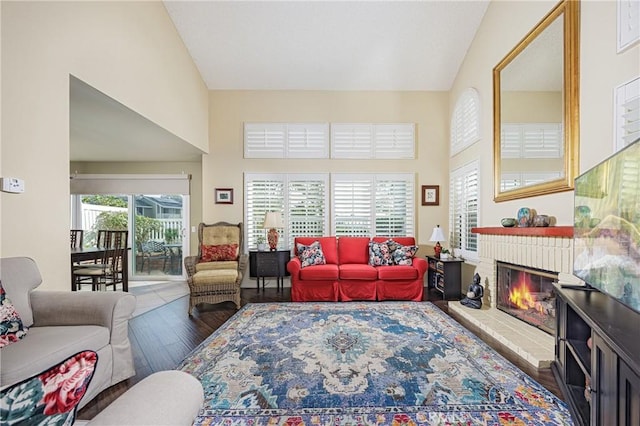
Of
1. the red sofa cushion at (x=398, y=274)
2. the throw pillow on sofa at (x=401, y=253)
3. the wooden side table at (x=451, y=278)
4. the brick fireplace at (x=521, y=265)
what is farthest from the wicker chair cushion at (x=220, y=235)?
the brick fireplace at (x=521, y=265)

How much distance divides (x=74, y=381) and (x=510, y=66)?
4496 mm

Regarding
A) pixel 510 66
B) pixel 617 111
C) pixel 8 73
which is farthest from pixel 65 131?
pixel 510 66

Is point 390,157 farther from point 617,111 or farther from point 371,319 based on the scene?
point 617,111

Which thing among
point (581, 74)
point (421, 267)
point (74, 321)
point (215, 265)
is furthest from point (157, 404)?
point (421, 267)

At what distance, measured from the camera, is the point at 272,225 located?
484 cm

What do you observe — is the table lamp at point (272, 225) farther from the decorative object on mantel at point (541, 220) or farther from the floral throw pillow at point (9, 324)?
the decorative object on mantel at point (541, 220)

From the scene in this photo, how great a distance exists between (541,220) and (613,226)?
151cm

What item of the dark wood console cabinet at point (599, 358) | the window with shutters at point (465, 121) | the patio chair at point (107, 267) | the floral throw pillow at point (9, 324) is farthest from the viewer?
the patio chair at point (107, 267)

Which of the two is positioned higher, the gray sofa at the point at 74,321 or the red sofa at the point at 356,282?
the gray sofa at the point at 74,321

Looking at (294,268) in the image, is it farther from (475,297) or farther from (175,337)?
(475,297)

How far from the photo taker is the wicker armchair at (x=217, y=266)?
12.8 ft

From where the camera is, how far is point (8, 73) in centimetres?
199

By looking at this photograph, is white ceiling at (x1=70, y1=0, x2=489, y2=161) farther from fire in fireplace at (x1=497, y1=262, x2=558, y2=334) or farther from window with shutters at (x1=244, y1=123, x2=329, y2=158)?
fire in fireplace at (x1=497, y1=262, x2=558, y2=334)

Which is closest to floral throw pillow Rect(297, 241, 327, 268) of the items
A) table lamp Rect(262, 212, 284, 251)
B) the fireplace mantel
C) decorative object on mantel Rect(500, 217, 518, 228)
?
table lamp Rect(262, 212, 284, 251)
